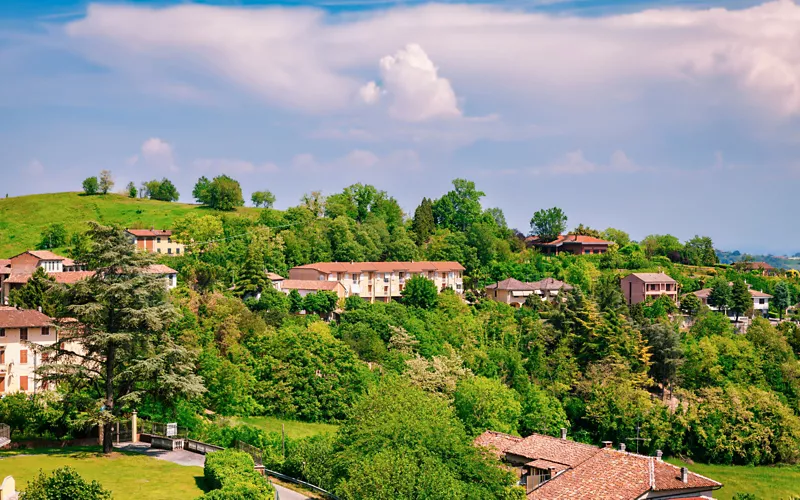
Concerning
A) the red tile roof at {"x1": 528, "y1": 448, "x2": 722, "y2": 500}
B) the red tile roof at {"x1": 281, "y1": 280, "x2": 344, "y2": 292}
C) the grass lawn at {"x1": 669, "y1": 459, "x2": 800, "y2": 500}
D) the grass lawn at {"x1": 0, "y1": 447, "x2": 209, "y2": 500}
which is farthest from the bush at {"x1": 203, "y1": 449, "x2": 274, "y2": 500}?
the red tile roof at {"x1": 281, "y1": 280, "x2": 344, "y2": 292}

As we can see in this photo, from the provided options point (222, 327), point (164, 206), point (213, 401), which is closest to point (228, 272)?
point (222, 327)

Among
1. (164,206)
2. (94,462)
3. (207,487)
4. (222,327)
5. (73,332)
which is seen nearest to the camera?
(207,487)

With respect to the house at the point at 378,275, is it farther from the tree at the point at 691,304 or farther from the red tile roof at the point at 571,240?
the red tile roof at the point at 571,240

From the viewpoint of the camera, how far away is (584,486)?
119ft

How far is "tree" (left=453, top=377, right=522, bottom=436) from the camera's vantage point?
162 ft

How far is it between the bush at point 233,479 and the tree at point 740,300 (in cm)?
6994

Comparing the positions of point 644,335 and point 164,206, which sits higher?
point 164,206

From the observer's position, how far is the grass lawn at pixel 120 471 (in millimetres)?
28234

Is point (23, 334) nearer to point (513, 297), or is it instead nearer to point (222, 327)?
point (222, 327)

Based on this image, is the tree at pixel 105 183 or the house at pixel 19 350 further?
the tree at pixel 105 183

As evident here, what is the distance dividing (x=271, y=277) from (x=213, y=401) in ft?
70.3

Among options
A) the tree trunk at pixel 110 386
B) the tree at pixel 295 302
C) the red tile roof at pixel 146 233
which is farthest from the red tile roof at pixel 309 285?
the tree trunk at pixel 110 386

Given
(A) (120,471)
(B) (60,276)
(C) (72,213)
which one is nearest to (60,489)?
(A) (120,471)

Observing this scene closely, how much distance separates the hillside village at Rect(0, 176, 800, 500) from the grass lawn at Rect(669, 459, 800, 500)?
1259 millimetres
